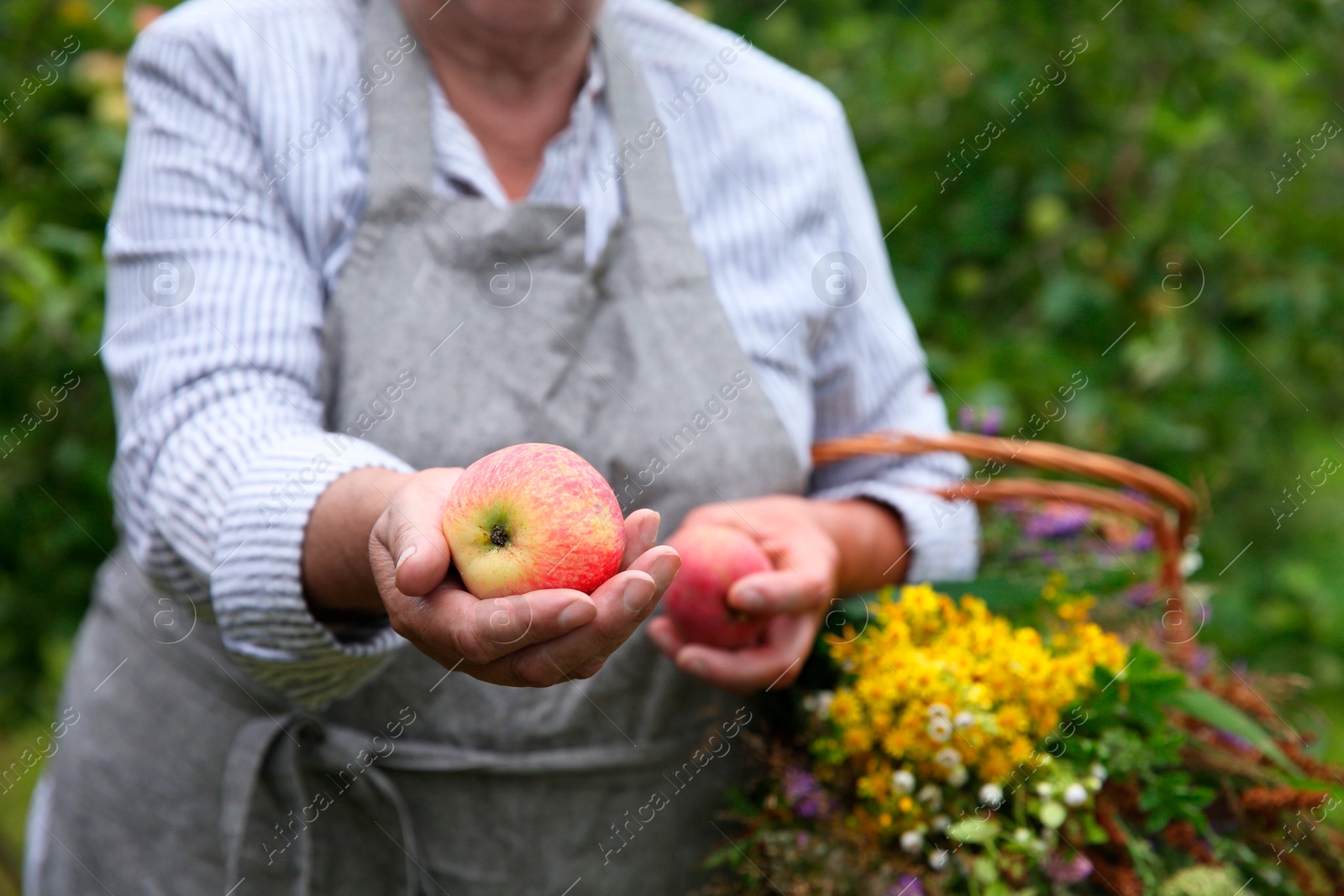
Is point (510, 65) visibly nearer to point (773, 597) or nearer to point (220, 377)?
point (220, 377)

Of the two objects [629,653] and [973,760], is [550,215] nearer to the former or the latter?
[629,653]

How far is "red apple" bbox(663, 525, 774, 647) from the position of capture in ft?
3.34

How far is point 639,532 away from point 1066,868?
548mm

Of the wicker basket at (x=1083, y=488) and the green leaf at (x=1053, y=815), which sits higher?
the wicker basket at (x=1083, y=488)

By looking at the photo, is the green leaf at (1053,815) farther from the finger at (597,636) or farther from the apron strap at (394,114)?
the apron strap at (394,114)

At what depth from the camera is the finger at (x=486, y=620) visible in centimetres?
70

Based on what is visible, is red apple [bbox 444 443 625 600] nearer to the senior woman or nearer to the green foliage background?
the senior woman

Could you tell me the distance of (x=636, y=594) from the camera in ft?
2.35

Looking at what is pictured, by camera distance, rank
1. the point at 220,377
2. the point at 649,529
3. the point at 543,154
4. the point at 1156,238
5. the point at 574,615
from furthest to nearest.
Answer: the point at 1156,238 → the point at 543,154 → the point at 220,377 → the point at 649,529 → the point at 574,615

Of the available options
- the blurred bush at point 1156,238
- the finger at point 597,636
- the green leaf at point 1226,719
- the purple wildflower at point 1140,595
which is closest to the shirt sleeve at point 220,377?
the finger at point 597,636

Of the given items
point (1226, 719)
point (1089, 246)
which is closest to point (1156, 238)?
point (1089, 246)

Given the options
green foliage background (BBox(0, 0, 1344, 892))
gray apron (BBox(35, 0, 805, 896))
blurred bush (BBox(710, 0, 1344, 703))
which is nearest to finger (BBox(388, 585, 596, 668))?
gray apron (BBox(35, 0, 805, 896))

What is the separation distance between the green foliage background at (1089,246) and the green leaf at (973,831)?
916 millimetres

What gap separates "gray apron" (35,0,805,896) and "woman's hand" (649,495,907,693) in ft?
0.16
